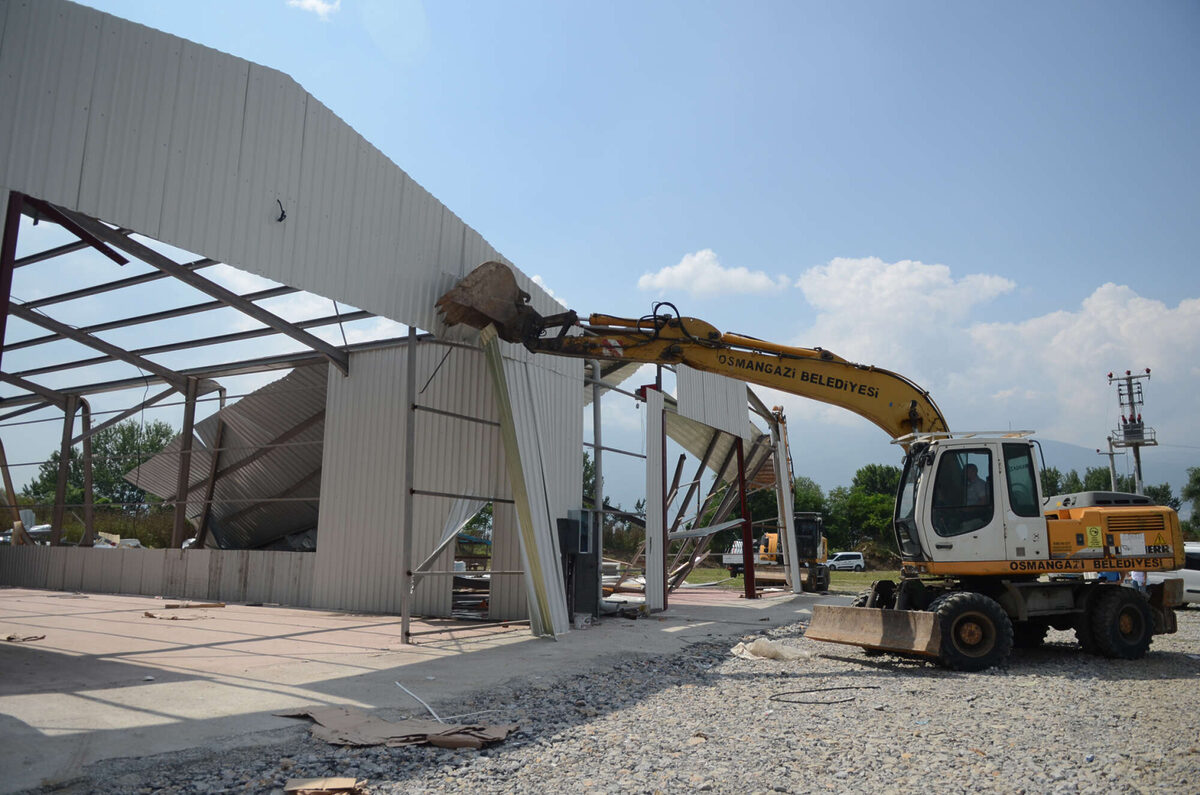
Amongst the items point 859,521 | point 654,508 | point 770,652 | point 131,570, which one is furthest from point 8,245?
point 859,521

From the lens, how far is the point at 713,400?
20.1 m

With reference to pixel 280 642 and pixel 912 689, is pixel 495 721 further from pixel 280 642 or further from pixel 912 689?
pixel 280 642

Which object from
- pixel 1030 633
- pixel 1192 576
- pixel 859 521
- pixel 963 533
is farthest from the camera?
pixel 859 521

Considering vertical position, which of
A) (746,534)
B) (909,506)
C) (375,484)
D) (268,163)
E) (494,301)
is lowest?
(746,534)

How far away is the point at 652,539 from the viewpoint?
1691cm

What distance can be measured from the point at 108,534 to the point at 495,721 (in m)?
26.1

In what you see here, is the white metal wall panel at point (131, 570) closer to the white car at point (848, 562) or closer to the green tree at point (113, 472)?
the green tree at point (113, 472)

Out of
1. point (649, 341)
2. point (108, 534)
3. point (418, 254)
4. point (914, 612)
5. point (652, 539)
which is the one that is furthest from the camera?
point (108, 534)

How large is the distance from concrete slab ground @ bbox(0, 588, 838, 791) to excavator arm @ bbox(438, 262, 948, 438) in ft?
13.9

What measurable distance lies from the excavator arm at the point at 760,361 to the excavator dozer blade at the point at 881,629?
2796mm

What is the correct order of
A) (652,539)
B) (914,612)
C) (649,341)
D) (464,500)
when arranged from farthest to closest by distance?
(652,539) → (464,500) → (649,341) → (914,612)

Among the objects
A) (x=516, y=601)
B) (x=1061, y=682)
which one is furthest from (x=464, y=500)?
(x=1061, y=682)

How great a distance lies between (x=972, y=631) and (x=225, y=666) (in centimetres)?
908

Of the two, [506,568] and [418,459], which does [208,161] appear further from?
[506,568]
